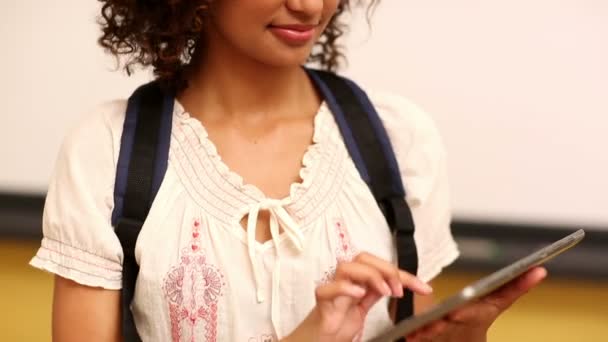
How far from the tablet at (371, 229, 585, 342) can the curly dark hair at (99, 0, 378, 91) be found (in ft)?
0.96

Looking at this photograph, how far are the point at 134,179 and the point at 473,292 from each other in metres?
0.30

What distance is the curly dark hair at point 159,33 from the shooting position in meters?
0.74

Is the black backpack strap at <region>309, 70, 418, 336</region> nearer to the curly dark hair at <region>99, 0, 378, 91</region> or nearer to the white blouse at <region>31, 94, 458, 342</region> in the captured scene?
the white blouse at <region>31, 94, 458, 342</region>

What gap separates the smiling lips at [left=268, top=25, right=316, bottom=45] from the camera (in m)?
0.70

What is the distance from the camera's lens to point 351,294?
64cm

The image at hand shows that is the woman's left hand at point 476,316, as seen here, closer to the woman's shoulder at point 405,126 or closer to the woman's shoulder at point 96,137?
the woman's shoulder at point 405,126

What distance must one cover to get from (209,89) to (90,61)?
334mm

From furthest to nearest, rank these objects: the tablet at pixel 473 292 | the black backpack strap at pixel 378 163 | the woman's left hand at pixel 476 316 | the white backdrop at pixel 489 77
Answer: the white backdrop at pixel 489 77, the black backpack strap at pixel 378 163, the woman's left hand at pixel 476 316, the tablet at pixel 473 292

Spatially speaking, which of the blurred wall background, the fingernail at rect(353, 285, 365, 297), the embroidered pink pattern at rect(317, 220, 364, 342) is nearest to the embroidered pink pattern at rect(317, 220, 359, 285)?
the embroidered pink pattern at rect(317, 220, 364, 342)

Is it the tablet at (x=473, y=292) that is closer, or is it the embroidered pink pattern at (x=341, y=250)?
the tablet at (x=473, y=292)

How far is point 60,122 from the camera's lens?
1081mm

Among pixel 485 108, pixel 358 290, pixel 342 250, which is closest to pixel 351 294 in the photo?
pixel 358 290

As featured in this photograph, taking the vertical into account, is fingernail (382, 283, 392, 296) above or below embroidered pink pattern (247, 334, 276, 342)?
above

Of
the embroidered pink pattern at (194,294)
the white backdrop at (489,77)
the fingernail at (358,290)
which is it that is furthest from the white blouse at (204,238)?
the white backdrop at (489,77)
